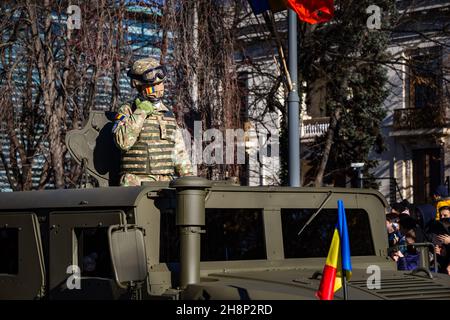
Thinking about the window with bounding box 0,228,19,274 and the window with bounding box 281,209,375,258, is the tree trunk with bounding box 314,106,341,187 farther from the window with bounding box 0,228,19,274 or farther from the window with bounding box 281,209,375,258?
the window with bounding box 0,228,19,274

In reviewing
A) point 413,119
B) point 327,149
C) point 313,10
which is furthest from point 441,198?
point 413,119

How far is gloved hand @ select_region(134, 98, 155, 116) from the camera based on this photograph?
6877 mm

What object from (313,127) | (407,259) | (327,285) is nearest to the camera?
(327,285)

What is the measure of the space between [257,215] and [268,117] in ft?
37.5

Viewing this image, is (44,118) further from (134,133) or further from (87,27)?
(134,133)

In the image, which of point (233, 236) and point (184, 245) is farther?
point (233, 236)

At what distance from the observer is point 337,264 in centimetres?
511

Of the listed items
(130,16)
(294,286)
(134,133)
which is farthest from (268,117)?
(294,286)

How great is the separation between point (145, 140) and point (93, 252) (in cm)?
113

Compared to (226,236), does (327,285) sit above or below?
below

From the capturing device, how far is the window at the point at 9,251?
249 inches

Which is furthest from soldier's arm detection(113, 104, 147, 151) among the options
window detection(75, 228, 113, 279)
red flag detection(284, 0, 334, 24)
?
red flag detection(284, 0, 334, 24)

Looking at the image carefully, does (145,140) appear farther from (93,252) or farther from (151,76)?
(93,252)

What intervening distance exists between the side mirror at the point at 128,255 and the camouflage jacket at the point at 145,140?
1389 mm
